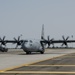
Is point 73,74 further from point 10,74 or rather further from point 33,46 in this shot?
point 33,46

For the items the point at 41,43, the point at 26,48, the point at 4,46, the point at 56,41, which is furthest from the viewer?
the point at 4,46

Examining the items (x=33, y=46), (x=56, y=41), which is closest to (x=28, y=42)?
(x=33, y=46)

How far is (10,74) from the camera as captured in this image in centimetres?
1570

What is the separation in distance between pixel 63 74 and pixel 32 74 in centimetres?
172

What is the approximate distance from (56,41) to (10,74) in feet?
168

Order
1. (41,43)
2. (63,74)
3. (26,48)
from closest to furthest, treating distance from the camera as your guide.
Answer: (63,74) → (26,48) → (41,43)

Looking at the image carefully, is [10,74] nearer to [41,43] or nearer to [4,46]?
[41,43]

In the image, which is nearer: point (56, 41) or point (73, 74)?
point (73, 74)

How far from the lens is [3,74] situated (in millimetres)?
15828

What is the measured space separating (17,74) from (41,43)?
43.3 m

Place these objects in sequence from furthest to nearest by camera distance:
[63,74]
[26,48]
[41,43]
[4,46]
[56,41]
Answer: [4,46] → [56,41] → [41,43] → [26,48] → [63,74]

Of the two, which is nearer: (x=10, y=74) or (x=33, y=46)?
(x=10, y=74)

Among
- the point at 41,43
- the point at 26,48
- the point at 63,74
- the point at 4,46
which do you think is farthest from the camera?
the point at 4,46

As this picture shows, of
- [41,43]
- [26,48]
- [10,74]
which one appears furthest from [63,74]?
[41,43]
